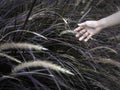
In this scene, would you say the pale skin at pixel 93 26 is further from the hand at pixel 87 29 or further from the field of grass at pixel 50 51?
the field of grass at pixel 50 51

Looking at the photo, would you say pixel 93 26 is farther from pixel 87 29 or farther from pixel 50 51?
pixel 50 51

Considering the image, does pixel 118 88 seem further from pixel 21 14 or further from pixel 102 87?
pixel 21 14

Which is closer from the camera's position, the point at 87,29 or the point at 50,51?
the point at 50,51

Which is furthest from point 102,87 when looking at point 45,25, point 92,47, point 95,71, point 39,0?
point 39,0

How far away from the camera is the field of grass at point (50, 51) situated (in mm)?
2664

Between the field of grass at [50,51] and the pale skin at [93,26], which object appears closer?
the field of grass at [50,51]

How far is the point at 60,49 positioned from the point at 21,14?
54 centimetres

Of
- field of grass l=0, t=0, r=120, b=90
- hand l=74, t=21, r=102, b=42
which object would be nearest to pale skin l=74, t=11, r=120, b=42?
hand l=74, t=21, r=102, b=42

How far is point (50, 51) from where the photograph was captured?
281cm

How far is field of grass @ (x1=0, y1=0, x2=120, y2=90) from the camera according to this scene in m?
2.66

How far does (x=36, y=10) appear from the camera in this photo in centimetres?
361

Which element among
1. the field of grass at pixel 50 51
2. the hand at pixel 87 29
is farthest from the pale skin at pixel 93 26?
the field of grass at pixel 50 51

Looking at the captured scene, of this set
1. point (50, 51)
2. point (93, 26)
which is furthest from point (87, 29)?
point (50, 51)

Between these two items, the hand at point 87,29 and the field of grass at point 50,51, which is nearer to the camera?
the field of grass at point 50,51
